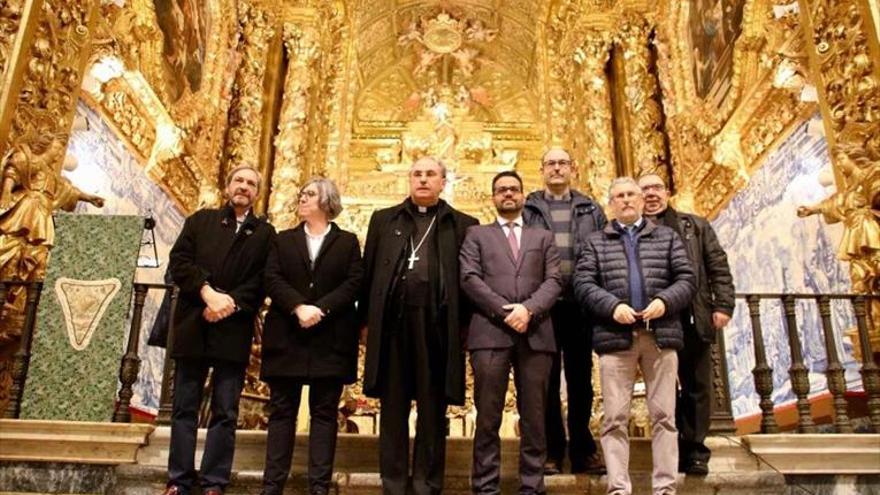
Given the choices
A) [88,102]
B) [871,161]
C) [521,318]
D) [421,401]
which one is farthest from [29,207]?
[871,161]

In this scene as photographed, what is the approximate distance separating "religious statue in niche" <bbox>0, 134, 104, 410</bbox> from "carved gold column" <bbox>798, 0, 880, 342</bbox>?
19.9 ft

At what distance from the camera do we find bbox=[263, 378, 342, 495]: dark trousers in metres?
3.38

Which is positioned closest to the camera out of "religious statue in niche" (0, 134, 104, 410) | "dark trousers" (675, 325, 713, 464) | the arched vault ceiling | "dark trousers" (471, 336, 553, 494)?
"dark trousers" (471, 336, 553, 494)

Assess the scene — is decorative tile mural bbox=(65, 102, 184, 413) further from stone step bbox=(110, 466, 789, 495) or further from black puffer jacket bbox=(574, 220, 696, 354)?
black puffer jacket bbox=(574, 220, 696, 354)

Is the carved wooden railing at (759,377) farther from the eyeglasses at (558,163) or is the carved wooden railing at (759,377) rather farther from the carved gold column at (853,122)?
the eyeglasses at (558,163)

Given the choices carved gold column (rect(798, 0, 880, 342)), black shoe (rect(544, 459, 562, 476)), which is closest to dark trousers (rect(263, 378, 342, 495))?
black shoe (rect(544, 459, 562, 476))

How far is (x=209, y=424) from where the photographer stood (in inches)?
137

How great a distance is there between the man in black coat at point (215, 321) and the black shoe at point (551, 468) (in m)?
1.67

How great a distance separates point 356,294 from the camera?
3.71 m

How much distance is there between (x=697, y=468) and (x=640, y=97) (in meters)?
9.10

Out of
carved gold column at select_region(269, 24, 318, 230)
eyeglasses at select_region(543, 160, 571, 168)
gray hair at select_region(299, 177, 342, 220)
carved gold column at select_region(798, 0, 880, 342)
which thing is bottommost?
gray hair at select_region(299, 177, 342, 220)

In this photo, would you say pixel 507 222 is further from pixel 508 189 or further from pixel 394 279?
pixel 394 279

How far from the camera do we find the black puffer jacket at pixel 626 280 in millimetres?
3515

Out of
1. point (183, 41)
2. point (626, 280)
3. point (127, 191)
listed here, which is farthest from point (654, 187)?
point (183, 41)
